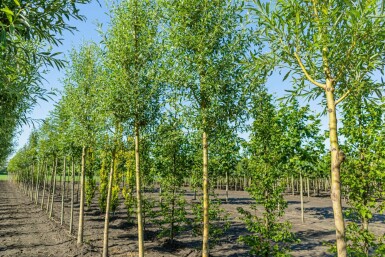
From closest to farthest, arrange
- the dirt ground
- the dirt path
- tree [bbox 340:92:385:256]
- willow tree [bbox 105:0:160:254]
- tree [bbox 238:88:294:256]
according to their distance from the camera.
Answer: tree [bbox 340:92:385:256] → willow tree [bbox 105:0:160:254] → tree [bbox 238:88:294:256] → the dirt path → the dirt ground

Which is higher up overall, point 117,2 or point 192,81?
point 117,2

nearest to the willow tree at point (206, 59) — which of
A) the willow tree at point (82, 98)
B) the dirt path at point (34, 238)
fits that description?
the willow tree at point (82, 98)

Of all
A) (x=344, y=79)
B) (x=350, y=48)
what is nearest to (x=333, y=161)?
(x=344, y=79)

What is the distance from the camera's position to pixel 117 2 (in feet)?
40.3

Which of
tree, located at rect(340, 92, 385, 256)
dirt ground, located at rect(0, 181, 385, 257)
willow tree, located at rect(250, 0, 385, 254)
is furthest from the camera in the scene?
dirt ground, located at rect(0, 181, 385, 257)

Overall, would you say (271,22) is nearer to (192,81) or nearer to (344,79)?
(344,79)

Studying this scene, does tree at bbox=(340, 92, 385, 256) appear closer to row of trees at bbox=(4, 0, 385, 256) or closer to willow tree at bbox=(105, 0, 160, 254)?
row of trees at bbox=(4, 0, 385, 256)

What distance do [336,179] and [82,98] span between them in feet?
44.9

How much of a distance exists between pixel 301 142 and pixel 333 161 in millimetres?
17586

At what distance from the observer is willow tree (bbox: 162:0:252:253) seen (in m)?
9.25

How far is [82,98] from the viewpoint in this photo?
1605 centimetres

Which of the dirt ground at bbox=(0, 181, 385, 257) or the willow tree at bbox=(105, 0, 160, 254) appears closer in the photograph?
the willow tree at bbox=(105, 0, 160, 254)

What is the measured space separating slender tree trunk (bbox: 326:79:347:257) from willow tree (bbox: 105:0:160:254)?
6.35 meters

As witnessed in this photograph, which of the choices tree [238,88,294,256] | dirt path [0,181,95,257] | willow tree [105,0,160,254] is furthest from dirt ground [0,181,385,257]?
willow tree [105,0,160,254]
